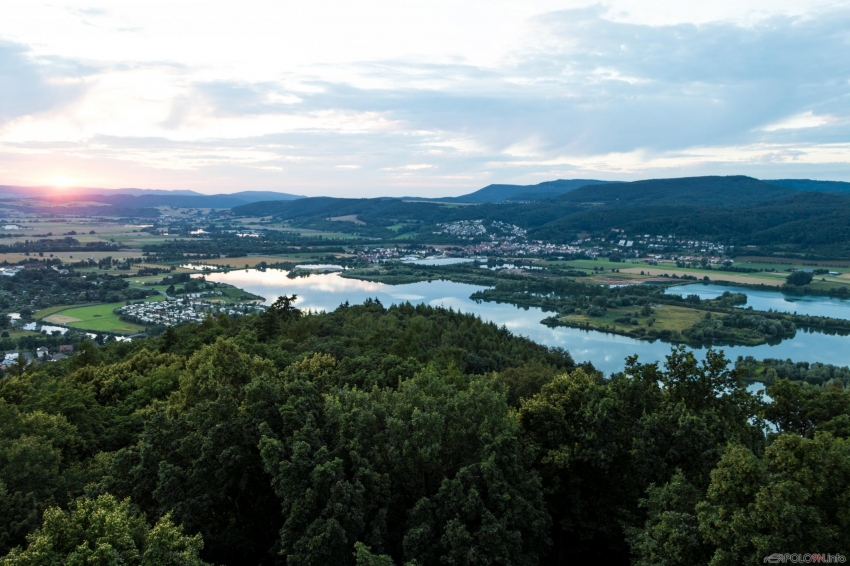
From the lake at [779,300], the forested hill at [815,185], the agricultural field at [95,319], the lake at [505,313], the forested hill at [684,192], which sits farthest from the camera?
the forested hill at [815,185]

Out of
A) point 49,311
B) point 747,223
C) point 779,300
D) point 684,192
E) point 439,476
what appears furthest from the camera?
point 684,192

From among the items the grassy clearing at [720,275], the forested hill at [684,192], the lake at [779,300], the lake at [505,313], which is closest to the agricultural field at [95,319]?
the lake at [505,313]

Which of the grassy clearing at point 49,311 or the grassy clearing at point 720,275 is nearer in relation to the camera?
the grassy clearing at point 49,311

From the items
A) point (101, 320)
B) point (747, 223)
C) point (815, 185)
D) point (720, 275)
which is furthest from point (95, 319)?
point (815, 185)

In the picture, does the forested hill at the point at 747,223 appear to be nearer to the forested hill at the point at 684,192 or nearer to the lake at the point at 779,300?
the forested hill at the point at 684,192

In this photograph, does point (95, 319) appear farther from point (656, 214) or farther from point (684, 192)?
point (684, 192)

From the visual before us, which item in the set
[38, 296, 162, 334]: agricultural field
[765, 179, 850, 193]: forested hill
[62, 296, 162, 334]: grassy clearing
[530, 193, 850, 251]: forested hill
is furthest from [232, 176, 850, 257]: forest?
[38, 296, 162, 334]: agricultural field
